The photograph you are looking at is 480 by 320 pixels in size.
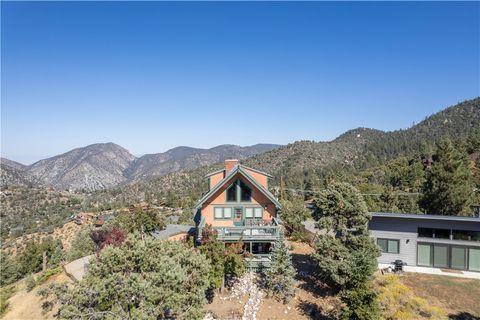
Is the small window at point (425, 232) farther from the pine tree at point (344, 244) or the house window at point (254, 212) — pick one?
the house window at point (254, 212)

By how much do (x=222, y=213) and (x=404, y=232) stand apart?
15.2 metres

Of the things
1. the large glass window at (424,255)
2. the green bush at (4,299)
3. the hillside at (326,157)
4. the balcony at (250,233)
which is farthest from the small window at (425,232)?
the hillside at (326,157)

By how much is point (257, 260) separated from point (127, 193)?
376 ft

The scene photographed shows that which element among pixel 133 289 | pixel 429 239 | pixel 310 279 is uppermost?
pixel 133 289

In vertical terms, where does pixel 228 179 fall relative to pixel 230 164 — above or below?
below

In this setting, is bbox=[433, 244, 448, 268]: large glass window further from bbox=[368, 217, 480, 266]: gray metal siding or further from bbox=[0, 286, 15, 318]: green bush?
bbox=[0, 286, 15, 318]: green bush

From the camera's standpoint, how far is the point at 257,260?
25406 millimetres

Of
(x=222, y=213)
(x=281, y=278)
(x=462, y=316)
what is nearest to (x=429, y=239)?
(x=462, y=316)

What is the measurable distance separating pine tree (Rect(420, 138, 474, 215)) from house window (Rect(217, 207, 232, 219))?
1010 inches

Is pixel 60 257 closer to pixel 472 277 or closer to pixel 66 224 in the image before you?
pixel 66 224

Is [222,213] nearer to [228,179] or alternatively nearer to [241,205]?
[241,205]

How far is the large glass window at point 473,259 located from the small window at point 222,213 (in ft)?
63.3

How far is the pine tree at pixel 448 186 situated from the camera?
3709cm

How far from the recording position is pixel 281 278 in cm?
2202
